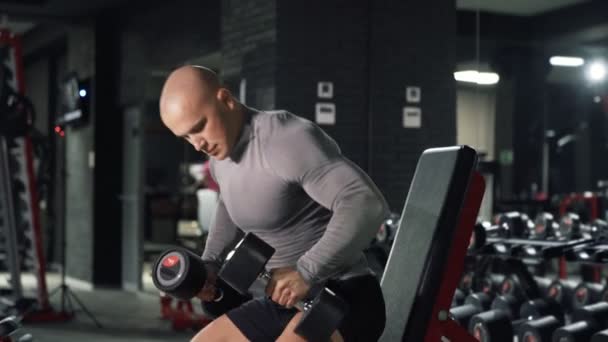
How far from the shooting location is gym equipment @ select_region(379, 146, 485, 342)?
88.4 inches

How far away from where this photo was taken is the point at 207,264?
1989 mm

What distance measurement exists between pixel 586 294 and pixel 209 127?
3093mm

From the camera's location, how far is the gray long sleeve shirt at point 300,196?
1.81 m

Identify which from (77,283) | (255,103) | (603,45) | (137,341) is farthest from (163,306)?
(603,45)

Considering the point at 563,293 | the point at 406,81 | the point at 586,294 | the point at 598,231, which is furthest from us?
the point at 406,81

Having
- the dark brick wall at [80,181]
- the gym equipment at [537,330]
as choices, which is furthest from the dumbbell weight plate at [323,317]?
the dark brick wall at [80,181]

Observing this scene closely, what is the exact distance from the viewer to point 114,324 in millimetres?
6180

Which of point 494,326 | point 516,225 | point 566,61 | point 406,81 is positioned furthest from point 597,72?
point 494,326

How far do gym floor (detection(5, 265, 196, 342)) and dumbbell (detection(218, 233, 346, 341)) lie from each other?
370cm

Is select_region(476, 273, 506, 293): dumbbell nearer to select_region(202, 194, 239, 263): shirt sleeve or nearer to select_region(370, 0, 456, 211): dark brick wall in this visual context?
select_region(370, 0, 456, 211): dark brick wall

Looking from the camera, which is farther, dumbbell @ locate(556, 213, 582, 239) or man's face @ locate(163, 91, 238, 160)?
dumbbell @ locate(556, 213, 582, 239)

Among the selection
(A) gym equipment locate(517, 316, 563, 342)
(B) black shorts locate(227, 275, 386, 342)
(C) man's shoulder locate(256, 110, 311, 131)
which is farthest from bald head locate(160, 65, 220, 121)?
(A) gym equipment locate(517, 316, 563, 342)

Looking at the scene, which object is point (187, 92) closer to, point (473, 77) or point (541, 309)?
point (541, 309)

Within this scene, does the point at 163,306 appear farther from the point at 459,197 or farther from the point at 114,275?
the point at 459,197
